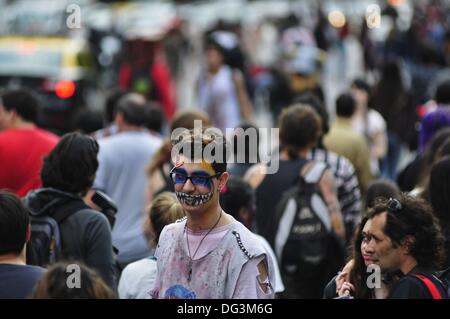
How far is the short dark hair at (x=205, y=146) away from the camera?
16.3 ft

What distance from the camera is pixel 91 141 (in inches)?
249

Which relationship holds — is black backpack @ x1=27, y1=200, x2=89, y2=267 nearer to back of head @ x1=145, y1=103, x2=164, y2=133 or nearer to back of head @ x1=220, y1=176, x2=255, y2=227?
back of head @ x1=220, y1=176, x2=255, y2=227

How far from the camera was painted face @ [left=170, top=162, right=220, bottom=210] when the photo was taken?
4863 mm

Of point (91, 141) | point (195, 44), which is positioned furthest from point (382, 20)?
point (91, 141)

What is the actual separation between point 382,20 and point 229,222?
21.6m

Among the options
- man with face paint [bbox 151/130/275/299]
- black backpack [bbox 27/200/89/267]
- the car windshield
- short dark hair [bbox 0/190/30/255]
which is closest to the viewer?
man with face paint [bbox 151/130/275/299]

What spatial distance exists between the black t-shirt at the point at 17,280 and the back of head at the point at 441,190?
2090 millimetres

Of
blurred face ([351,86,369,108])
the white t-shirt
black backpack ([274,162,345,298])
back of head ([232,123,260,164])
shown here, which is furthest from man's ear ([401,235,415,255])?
blurred face ([351,86,369,108])

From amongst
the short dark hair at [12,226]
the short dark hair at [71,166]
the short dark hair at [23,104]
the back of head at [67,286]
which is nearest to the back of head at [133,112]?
the short dark hair at [23,104]

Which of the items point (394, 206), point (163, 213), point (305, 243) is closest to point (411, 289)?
point (394, 206)

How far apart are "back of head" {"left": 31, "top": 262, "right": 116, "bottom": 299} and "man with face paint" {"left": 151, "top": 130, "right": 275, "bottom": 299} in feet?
1.96

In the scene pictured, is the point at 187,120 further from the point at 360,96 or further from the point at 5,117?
the point at 360,96

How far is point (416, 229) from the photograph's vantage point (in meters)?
4.94

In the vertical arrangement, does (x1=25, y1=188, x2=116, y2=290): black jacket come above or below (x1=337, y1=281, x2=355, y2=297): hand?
above
